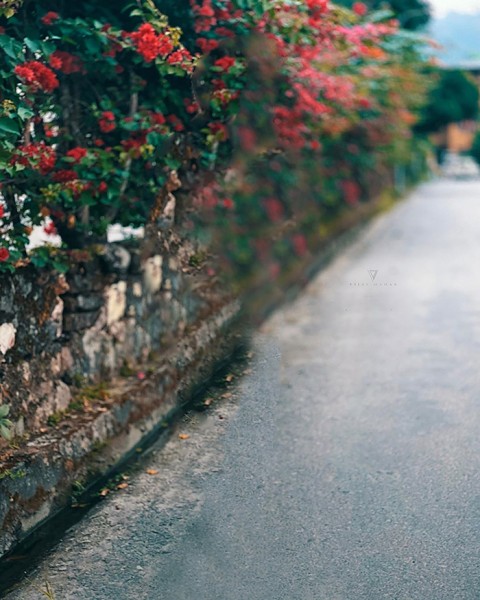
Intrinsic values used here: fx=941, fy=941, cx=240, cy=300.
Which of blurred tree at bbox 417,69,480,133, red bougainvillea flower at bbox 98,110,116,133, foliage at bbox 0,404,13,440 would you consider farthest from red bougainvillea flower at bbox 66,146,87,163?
blurred tree at bbox 417,69,480,133

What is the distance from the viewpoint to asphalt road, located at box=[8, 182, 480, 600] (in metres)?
4.32

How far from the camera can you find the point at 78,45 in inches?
237

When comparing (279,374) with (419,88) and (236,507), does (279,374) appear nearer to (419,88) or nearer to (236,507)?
(236,507)

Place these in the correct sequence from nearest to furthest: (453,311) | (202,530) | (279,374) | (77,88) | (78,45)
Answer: (202,530)
(78,45)
(77,88)
(279,374)
(453,311)

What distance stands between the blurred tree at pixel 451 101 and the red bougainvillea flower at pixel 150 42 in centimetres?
4980

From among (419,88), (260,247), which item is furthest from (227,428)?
(419,88)

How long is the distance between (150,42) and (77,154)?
86 cm

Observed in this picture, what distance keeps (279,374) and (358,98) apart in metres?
8.52

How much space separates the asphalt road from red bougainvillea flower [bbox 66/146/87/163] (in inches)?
76.8

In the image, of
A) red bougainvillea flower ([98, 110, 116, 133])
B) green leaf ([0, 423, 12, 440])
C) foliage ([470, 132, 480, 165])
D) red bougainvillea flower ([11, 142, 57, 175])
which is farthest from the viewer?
foliage ([470, 132, 480, 165])

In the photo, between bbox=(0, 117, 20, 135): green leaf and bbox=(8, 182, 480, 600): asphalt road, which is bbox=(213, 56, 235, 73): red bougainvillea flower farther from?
bbox=(8, 182, 480, 600): asphalt road

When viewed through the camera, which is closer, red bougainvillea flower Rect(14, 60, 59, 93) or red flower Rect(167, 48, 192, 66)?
red bougainvillea flower Rect(14, 60, 59, 93)
